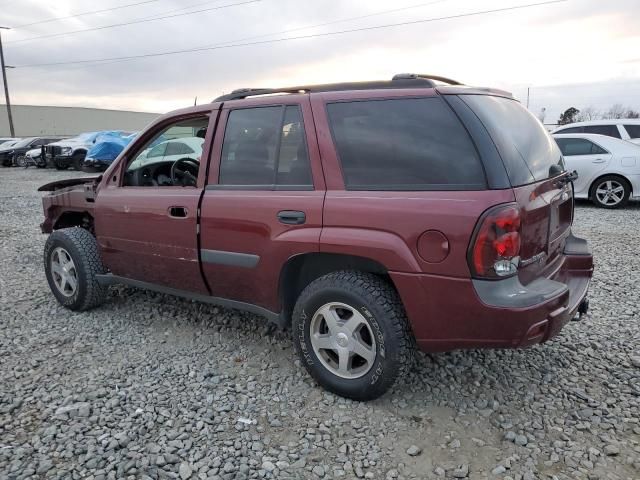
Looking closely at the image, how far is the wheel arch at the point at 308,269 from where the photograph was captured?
110 inches

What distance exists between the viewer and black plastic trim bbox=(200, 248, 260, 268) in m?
3.13

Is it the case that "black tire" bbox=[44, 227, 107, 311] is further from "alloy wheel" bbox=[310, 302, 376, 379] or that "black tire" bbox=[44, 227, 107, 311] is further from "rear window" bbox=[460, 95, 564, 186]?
"rear window" bbox=[460, 95, 564, 186]

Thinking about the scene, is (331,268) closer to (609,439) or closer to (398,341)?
(398,341)

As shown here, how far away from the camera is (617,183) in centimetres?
894

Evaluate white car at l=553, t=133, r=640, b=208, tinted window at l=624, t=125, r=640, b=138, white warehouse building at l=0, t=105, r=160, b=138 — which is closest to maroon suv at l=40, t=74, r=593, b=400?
white car at l=553, t=133, r=640, b=208

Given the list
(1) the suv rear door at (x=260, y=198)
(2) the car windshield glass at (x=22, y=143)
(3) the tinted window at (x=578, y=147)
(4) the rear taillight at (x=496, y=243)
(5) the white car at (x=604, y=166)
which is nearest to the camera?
(4) the rear taillight at (x=496, y=243)

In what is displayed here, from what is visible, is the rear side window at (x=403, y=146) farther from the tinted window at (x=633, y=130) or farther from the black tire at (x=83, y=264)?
the tinted window at (x=633, y=130)

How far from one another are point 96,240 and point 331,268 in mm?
2344

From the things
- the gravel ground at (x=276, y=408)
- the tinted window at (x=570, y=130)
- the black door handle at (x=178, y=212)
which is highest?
the tinted window at (x=570, y=130)

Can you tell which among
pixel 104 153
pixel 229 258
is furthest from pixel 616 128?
pixel 104 153

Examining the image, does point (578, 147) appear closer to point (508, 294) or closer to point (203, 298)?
point (508, 294)

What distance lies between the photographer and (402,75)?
2.90 m

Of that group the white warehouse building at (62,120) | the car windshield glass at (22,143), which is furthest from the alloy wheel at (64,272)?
the white warehouse building at (62,120)

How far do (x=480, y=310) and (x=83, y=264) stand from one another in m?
3.31
